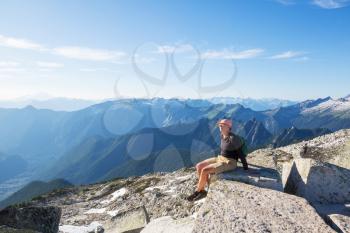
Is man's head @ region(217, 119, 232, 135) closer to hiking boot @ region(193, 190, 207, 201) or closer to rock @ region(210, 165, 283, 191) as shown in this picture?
rock @ region(210, 165, 283, 191)

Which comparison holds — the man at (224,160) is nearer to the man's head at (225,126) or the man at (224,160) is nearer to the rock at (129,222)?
the man's head at (225,126)

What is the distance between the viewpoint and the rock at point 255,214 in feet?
44.0

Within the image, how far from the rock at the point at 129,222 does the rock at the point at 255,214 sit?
8963 mm

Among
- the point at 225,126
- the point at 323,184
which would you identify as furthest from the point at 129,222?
the point at 323,184

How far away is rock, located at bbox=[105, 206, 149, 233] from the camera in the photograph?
24.7m

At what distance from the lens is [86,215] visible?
137 ft

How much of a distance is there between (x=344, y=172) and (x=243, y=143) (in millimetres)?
5555

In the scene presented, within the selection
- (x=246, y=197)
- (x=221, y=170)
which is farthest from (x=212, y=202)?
(x=221, y=170)

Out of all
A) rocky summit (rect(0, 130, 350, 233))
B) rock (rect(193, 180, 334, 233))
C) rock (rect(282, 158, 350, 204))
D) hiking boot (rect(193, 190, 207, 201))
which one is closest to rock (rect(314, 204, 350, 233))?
rocky summit (rect(0, 130, 350, 233))

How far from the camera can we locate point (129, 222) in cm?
2552

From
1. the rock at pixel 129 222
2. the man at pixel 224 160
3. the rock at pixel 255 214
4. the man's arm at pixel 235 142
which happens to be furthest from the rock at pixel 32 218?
the man's arm at pixel 235 142

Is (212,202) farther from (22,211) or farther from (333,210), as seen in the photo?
(22,211)

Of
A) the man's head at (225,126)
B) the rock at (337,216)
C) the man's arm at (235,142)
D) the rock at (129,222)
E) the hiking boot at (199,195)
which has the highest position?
the man's head at (225,126)

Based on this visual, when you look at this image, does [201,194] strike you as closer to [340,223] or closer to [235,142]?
[235,142]
